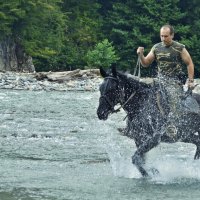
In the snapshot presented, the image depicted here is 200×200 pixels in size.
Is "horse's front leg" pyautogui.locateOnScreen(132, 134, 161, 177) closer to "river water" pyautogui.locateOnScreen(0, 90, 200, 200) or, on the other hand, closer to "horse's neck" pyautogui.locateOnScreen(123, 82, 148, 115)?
"river water" pyautogui.locateOnScreen(0, 90, 200, 200)

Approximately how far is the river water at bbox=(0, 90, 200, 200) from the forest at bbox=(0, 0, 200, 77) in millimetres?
39102

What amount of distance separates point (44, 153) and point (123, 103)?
3.49 meters

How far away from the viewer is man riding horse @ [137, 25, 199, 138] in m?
13.9

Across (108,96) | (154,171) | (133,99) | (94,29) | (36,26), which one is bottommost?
(94,29)

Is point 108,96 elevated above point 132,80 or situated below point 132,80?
below

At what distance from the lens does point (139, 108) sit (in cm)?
1377

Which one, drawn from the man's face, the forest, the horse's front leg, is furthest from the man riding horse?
the forest

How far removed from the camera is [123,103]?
13.8m

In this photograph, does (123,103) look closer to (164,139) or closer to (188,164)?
(164,139)

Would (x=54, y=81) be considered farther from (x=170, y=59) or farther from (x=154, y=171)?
(x=154, y=171)

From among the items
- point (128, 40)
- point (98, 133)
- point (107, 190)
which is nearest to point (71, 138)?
point (98, 133)

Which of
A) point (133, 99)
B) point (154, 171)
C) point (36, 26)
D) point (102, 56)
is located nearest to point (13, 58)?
point (36, 26)

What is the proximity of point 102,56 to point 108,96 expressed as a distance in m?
53.1

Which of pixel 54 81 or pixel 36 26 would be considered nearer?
pixel 54 81
